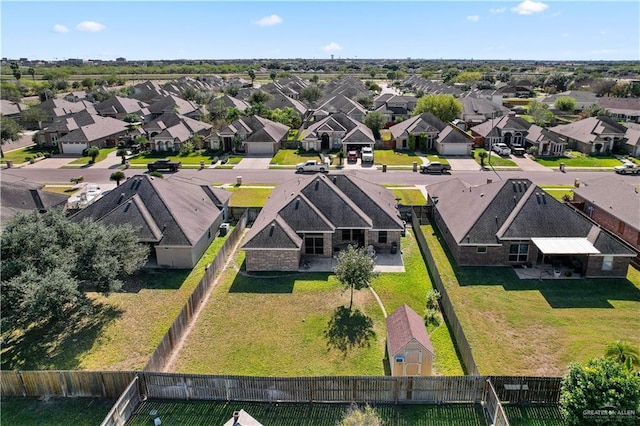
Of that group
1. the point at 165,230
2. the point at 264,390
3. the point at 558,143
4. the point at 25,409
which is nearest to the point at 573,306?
the point at 264,390

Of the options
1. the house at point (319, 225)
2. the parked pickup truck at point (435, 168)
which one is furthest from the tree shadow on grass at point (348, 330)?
the parked pickup truck at point (435, 168)

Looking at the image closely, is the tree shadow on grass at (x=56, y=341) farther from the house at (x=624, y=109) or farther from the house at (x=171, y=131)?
the house at (x=624, y=109)

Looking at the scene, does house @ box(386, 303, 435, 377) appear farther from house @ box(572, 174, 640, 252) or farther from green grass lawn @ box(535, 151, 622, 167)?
green grass lawn @ box(535, 151, 622, 167)

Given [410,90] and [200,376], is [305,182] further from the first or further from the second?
Answer: [410,90]

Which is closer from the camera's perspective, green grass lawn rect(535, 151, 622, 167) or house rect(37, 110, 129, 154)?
green grass lawn rect(535, 151, 622, 167)

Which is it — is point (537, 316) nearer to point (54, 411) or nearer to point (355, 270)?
point (355, 270)

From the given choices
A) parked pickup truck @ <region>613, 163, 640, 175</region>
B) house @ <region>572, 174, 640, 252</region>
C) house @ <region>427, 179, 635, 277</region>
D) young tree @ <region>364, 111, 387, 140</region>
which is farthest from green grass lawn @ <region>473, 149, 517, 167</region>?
house @ <region>427, 179, 635, 277</region>
